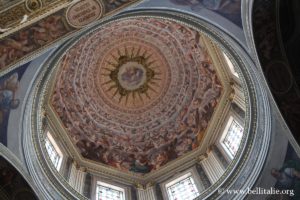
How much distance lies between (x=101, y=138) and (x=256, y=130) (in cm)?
795

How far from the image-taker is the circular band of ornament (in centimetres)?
866

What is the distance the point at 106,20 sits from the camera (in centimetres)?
937

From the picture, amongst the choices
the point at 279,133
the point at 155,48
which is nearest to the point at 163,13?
the point at 279,133

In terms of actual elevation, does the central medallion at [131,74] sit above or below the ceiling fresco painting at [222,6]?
above

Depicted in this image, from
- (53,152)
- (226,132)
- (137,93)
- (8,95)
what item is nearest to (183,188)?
(226,132)

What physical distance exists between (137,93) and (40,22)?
10.4 meters

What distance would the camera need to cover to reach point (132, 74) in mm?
18516

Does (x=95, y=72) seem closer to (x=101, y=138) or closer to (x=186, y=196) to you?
(x=101, y=138)

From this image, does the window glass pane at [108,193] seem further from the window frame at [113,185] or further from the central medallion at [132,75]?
the central medallion at [132,75]

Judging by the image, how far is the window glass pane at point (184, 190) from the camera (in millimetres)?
13769

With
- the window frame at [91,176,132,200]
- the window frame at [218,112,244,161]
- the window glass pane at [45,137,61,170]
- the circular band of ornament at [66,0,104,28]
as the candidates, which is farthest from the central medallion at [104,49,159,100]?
the circular band of ornament at [66,0,104,28]

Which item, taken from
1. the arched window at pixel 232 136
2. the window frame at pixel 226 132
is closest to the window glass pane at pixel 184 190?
the window frame at pixel 226 132

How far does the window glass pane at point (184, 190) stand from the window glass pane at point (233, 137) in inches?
75.4

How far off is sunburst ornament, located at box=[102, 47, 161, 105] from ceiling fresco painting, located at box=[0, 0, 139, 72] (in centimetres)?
894
